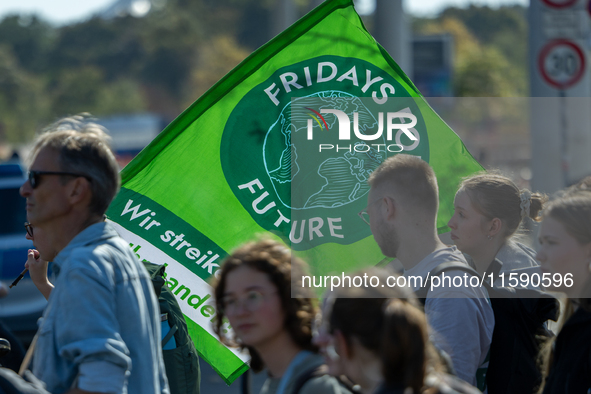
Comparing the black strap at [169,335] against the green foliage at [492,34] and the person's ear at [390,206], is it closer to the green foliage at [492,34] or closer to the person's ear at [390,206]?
the person's ear at [390,206]

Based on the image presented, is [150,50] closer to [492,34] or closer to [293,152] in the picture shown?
[492,34]

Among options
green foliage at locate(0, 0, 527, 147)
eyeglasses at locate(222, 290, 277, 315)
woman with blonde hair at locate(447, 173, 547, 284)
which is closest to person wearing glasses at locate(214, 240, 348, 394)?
eyeglasses at locate(222, 290, 277, 315)

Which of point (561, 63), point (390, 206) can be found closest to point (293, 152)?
point (390, 206)

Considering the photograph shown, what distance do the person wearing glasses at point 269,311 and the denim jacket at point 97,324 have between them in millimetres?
252

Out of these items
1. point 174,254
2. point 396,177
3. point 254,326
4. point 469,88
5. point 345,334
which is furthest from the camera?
point 469,88

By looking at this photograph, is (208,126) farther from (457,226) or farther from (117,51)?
(117,51)

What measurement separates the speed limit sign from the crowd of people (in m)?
5.02

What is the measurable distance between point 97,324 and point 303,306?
21.7 inches

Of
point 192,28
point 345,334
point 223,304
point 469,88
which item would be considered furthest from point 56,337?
point 192,28

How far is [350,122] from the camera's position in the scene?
3.29m

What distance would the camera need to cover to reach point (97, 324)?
6.30ft

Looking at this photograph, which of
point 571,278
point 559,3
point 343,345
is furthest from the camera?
point 559,3

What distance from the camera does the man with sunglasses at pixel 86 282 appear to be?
1.91 metres

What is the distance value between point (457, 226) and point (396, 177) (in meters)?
0.37
